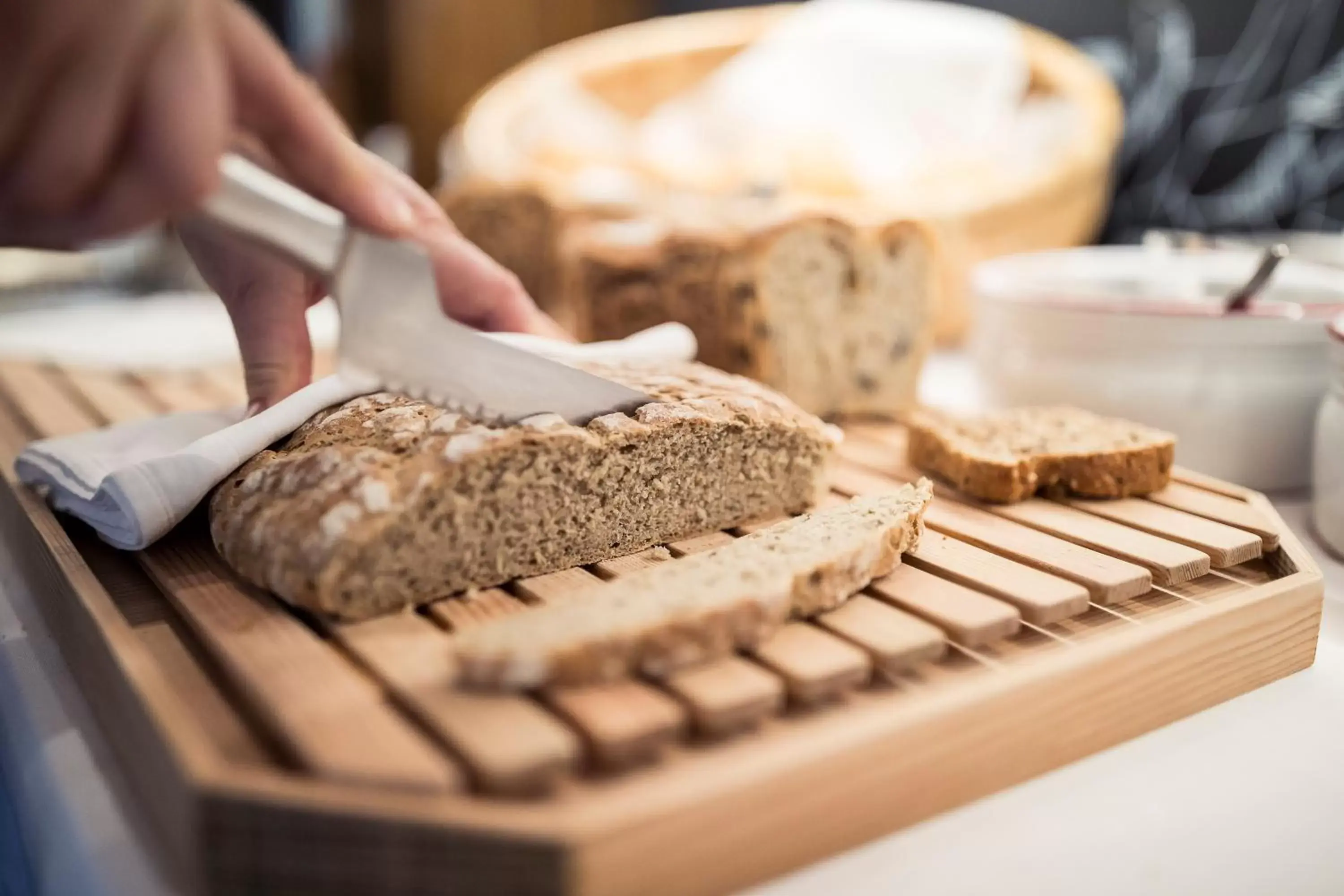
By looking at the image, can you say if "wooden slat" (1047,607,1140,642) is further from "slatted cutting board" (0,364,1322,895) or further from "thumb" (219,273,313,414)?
"thumb" (219,273,313,414)

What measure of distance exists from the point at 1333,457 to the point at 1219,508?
0.80 feet

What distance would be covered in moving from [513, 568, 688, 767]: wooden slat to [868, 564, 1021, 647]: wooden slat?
410mm

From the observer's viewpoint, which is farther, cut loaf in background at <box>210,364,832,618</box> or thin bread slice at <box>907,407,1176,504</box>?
thin bread slice at <box>907,407,1176,504</box>

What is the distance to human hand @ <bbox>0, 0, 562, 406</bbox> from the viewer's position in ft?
3.35

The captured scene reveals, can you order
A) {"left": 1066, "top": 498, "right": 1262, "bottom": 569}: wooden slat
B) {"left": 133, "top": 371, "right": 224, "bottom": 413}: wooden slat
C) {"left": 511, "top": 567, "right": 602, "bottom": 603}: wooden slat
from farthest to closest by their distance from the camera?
1. {"left": 133, "top": 371, "right": 224, "bottom": 413}: wooden slat
2. {"left": 1066, "top": 498, "right": 1262, "bottom": 569}: wooden slat
3. {"left": 511, "top": 567, "right": 602, "bottom": 603}: wooden slat

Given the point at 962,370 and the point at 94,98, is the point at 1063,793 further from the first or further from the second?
the point at 962,370

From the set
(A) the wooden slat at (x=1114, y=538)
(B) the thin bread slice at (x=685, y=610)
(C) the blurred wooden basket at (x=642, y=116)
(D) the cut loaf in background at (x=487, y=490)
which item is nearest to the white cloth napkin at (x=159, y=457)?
(D) the cut loaf in background at (x=487, y=490)

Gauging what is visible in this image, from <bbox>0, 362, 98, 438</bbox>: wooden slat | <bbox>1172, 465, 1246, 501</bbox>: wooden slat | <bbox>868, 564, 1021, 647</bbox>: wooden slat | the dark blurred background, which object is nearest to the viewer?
<bbox>868, 564, 1021, 647</bbox>: wooden slat

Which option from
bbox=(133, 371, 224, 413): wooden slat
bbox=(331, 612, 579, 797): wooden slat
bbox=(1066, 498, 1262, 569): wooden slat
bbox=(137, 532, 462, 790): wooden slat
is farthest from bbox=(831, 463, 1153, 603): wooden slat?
bbox=(133, 371, 224, 413): wooden slat

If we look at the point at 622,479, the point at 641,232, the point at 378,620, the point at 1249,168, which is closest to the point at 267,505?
the point at 378,620

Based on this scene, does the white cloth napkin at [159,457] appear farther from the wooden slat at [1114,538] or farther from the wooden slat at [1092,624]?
the wooden slat at [1092,624]

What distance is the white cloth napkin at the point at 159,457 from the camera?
5.15 ft

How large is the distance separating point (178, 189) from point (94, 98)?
0.36 feet

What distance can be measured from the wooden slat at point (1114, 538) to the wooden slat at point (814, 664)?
0.56 metres
